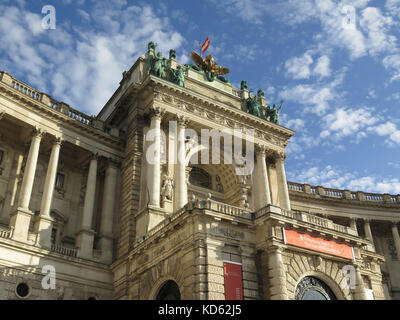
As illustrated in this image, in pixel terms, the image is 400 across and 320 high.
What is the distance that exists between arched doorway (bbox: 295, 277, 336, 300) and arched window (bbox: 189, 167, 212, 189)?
19.4m

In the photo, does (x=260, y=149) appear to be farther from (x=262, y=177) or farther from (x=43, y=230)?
(x=43, y=230)

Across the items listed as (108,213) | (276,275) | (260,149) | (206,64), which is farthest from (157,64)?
(276,275)

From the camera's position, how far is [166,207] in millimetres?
34906

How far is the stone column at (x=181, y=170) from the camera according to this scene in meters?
35.5

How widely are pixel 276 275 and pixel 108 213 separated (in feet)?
57.5

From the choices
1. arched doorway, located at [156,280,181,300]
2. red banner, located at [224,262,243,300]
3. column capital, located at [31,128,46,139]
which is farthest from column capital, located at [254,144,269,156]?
arched doorway, located at [156,280,181,300]

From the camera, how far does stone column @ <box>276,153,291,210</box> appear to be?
4308 cm

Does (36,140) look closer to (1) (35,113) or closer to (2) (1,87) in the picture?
(1) (35,113)

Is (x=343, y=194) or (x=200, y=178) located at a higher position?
(x=343, y=194)

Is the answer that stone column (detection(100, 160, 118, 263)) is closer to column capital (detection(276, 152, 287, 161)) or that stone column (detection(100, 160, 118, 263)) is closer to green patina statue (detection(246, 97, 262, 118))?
green patina statue (detection(246, 97, 262, 118))

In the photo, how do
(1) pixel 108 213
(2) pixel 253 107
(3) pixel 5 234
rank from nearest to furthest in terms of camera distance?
1. (3) pixel 5 234
2. (1) pixel 108 213
3. (2) pixel 253 107

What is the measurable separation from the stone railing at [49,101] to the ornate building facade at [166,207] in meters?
0.11
